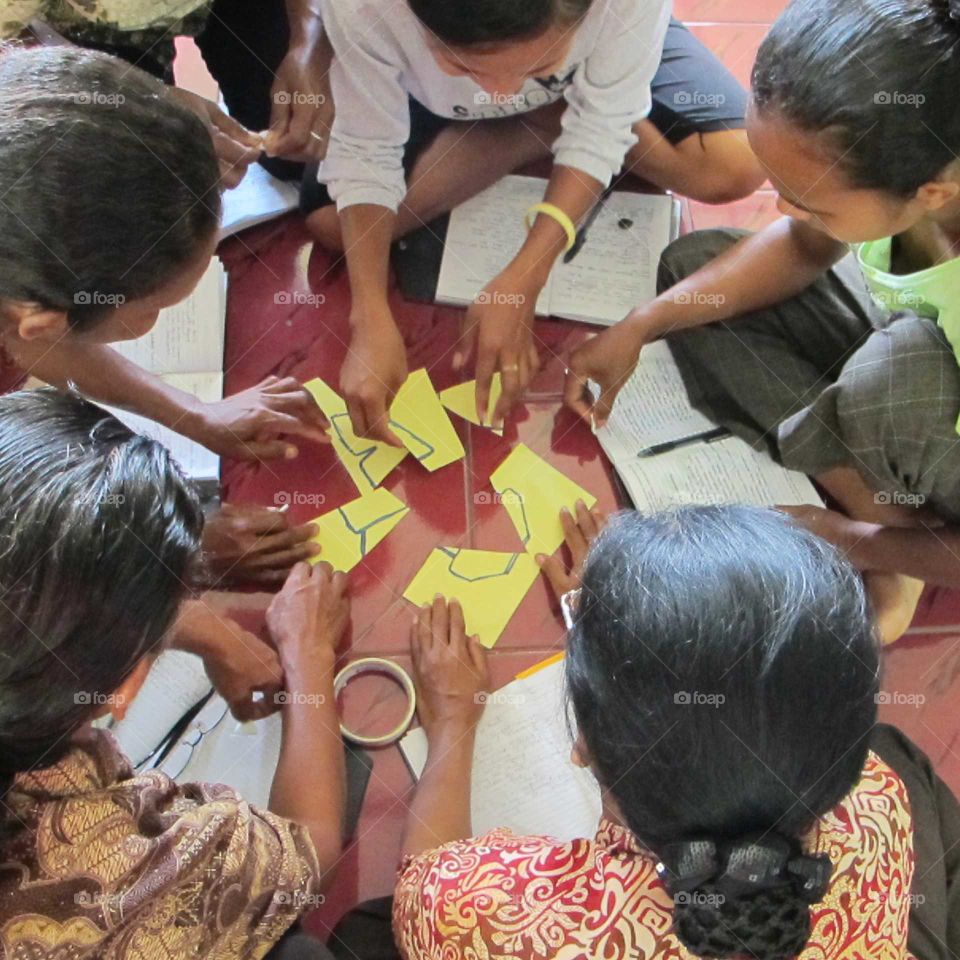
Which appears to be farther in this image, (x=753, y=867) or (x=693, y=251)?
(x=693, y=251)

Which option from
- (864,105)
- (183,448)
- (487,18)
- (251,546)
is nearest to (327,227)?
(183,448)

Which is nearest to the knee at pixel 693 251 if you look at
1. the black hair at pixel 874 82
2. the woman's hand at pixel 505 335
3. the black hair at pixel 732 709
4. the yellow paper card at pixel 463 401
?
the woman's hand at pixel 505 335

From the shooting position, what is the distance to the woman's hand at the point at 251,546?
1.27 meters

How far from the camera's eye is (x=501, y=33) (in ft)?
3.02

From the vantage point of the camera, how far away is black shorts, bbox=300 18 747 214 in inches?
59.3

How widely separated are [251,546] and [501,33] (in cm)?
73

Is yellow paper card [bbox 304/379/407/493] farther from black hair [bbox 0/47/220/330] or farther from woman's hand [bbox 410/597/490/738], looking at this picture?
black hair [bbox 0/47/220/330]

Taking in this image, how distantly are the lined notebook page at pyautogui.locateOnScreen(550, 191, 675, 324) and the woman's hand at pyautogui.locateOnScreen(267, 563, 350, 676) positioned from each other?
58cm

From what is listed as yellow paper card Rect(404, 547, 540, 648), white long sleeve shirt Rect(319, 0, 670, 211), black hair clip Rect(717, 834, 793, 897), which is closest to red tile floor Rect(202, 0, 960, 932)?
yellow paper card Rect(404, 547, 540, 648)

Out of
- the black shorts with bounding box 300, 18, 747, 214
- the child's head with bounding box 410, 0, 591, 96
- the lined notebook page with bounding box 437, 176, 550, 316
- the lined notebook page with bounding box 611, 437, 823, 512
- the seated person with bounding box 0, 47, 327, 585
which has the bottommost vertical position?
the lined notebook page with bounding box 611, 437, 823, 512

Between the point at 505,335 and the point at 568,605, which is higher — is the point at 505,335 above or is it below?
above

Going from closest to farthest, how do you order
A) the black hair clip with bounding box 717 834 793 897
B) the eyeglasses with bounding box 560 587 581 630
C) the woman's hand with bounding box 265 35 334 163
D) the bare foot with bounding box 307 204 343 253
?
1. the black hair clip with bounding box 717 834 793 897
2. the eyeglasses with bounding box 560 587 581 630
3. the woman's hand with bounding box 265 35 334 163
4. the bare foot with bounding box 307 204 343 253

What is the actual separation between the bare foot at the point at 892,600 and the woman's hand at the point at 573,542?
0.38 metres

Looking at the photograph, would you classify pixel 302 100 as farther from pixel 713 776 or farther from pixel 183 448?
pixel 713 776
